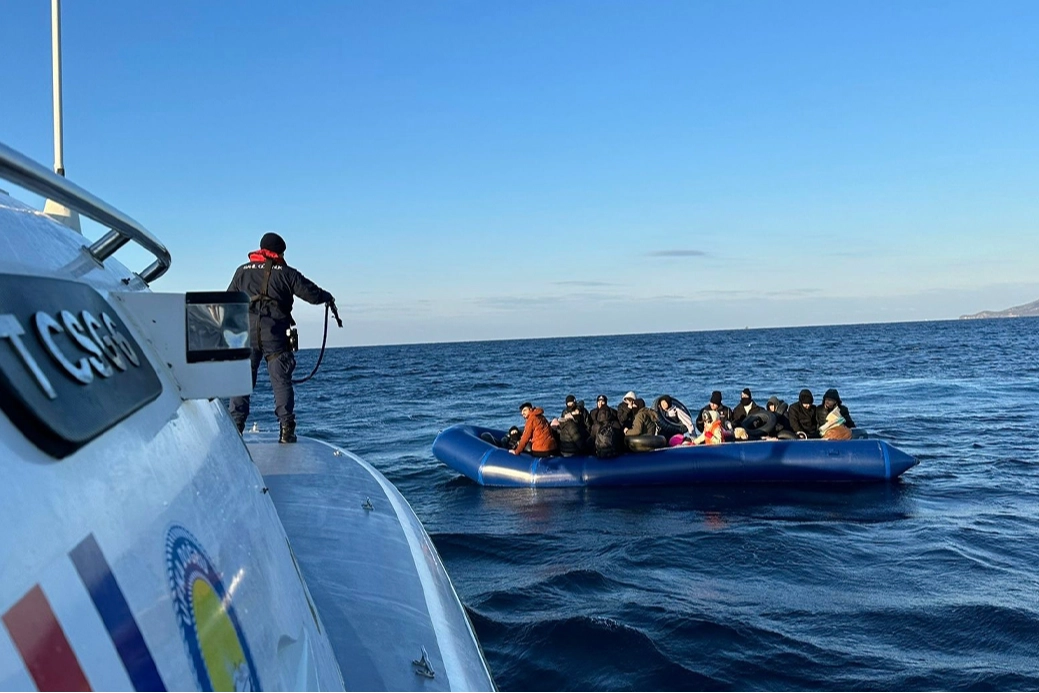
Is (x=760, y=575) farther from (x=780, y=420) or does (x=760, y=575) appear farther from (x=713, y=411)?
(x=780, y=420)

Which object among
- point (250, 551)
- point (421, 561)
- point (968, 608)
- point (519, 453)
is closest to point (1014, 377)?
point (519, 453)

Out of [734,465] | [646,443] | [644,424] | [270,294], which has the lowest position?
[734,465]

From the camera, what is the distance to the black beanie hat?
5.96 metres

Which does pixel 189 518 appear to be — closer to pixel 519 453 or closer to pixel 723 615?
pixel 723 615

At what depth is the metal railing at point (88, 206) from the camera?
4.72 ft

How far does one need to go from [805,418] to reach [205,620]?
1440 centimetres

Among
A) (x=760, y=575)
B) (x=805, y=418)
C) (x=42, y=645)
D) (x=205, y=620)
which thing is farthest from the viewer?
(x=805, y=418)

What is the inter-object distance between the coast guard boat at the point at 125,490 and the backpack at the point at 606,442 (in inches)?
432

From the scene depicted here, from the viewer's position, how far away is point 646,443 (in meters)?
13.8

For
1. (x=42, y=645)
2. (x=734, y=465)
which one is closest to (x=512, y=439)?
(x=734, y=465)

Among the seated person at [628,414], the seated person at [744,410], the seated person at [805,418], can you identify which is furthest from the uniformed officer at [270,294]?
the seated person at [744,410]

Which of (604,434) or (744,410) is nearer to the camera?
(604,434)

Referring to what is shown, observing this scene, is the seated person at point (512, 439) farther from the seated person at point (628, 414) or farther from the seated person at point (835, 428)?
the seated person at point (835, 428)

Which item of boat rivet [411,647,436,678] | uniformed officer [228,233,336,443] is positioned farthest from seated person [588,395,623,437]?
boat rivet [411,647,436,678]
